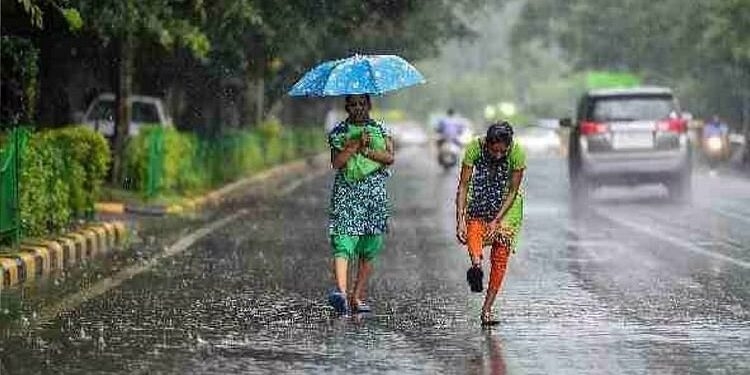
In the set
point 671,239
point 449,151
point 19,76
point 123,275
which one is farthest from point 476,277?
point 449,151

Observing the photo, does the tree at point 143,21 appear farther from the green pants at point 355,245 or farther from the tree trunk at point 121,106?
the green pants at point 355,245

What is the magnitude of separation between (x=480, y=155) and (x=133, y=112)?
2169 cm

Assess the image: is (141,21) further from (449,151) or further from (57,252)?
(449,151)

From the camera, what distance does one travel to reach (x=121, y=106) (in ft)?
81.7

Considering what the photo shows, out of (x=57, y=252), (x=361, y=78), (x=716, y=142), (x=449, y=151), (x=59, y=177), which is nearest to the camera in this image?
(x=361, y=78)

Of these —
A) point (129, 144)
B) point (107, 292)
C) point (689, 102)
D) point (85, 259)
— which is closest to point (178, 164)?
point (129, 144)

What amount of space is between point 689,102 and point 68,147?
42749 millimetres

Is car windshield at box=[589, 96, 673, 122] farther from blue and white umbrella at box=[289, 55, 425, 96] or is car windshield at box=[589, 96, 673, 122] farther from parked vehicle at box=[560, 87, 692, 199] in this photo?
blue and white umbrella at box=[289, 55, 425, 96]

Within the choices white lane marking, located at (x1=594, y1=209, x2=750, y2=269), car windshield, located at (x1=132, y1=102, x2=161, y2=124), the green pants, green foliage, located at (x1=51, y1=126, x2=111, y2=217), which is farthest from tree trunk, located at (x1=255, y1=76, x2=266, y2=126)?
the green pants

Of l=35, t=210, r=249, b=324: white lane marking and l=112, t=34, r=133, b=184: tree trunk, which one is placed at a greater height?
l=112, t=34, r=133, b=184: tree trunk

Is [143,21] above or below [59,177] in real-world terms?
above

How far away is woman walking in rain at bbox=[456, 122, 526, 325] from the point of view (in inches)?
410

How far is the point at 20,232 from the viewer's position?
15008 millimetres

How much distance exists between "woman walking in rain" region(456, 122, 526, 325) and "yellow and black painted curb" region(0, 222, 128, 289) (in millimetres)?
4301
